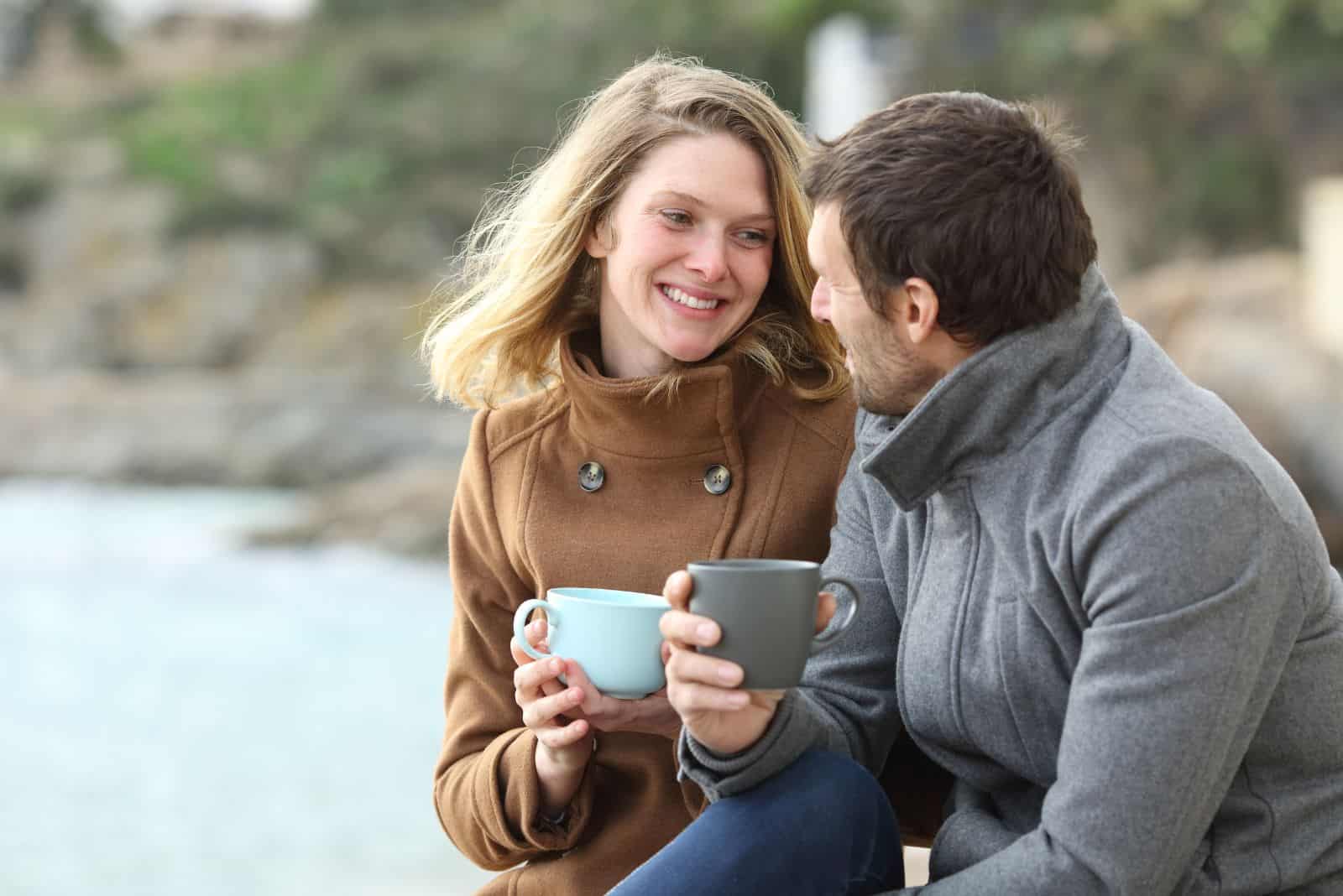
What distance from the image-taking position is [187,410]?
Answer: 15.8 m

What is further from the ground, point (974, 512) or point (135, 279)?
point (135, 279)

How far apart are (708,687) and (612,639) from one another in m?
0.18

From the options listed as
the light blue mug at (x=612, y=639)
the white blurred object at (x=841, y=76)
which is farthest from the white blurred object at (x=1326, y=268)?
the light blue mug at (x=612, y=639)

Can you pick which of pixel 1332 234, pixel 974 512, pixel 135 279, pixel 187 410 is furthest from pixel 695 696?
pixel 135 279

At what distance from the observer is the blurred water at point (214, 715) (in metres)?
6.07

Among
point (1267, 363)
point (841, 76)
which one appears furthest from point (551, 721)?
point (841, 76)

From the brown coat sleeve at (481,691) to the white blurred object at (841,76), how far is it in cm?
953

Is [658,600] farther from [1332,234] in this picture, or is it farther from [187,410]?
[187,410]

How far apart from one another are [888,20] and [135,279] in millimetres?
9374

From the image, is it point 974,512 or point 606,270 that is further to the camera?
point 606,270

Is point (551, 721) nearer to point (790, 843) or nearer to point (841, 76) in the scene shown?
point (790, 843)

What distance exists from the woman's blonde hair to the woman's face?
1.0 inches

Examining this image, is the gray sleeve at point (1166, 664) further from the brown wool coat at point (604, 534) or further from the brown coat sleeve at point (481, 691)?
the brown coat sleeve at point (481, 691)

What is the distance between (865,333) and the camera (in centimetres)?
161
